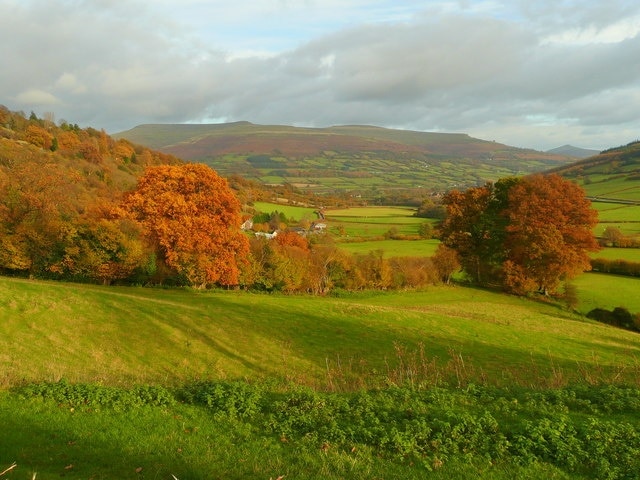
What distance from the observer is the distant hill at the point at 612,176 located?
331 ft

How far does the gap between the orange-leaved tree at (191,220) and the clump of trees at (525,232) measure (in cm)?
2538

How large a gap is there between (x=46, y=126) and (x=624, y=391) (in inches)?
4309

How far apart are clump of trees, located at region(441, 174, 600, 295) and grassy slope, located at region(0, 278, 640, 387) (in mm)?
10239

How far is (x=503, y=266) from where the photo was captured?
44.0 meters

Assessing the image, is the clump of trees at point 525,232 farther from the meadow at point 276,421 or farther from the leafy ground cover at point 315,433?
the leafy ground cover at point 315,433

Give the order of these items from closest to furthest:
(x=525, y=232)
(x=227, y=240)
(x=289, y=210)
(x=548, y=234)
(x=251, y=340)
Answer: (x=251, y=340) < (x=227, y=240) < (x=548, y=234) < (x=525, y=232) < (x=289, y=210)

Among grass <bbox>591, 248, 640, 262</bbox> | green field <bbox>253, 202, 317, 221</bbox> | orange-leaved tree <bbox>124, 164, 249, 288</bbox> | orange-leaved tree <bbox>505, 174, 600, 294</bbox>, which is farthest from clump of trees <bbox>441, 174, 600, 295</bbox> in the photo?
green field <bbox>253, 202, 317, 221</bbox>

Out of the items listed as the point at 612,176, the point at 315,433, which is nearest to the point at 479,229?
the point at 315,433

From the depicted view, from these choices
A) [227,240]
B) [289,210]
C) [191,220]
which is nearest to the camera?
[191,220]

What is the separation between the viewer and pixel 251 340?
22391mm

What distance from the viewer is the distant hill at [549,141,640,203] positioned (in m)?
101

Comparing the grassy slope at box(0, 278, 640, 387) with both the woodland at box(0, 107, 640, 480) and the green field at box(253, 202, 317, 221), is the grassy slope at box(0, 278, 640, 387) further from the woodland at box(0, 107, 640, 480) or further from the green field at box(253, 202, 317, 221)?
the green field at box(253, 202, 317, 221)

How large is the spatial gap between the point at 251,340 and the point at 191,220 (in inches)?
658

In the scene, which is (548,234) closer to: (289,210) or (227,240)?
(227,240)
